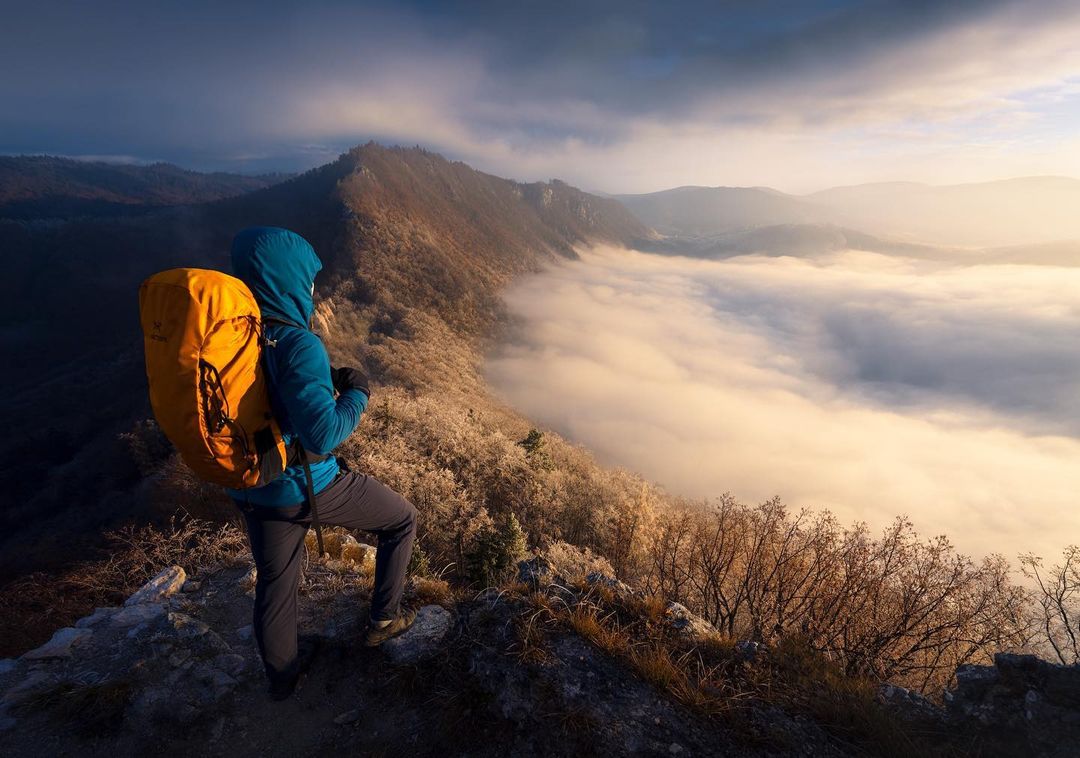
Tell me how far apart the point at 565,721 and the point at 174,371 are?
11.2 feet

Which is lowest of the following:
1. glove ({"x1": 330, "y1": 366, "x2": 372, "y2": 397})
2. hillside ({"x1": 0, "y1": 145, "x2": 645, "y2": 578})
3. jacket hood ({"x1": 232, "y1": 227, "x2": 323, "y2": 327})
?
hillside ({"x1": 0, "y1": 145, "x2": 645, "y2": 578})

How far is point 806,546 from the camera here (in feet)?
42.1

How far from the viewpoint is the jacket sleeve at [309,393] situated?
2715 mm

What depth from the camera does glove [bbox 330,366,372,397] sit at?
3.32 meters

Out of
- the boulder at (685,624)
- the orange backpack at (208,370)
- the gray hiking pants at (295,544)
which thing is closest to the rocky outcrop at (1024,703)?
the boulder at (685,624)

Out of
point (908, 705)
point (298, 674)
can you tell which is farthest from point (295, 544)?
point (908, 705)

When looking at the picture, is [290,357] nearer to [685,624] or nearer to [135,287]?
[685,624]

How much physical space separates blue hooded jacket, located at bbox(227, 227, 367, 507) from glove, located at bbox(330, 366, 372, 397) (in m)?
0.24

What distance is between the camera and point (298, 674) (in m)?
3.78

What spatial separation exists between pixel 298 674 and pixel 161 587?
2.54 m

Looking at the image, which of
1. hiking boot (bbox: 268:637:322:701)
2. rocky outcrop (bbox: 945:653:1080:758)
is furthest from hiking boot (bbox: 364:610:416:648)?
rocky outcrop (bbox: 945:653:1080:758)

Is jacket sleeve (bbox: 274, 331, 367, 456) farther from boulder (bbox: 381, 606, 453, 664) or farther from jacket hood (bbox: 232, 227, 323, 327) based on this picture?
boulder (bbox: 381, 606, 453, 664)

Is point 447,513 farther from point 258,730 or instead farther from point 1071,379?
point 1071,379

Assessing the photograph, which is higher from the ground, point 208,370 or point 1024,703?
point 208,370
